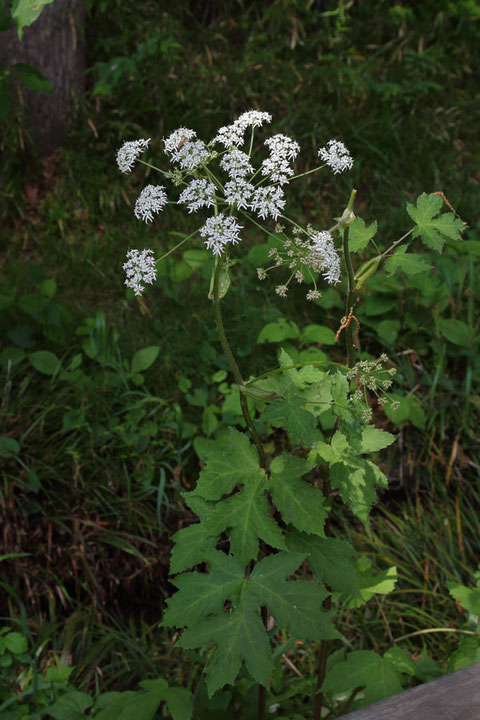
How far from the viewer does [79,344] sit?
9.15ft

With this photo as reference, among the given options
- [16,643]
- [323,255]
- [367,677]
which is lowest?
[367,677]

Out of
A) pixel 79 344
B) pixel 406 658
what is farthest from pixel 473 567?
pixel 79 344

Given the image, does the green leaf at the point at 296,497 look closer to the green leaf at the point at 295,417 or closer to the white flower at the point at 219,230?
the green leaf at the point at 295,417

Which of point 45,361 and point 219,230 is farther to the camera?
point 45,361

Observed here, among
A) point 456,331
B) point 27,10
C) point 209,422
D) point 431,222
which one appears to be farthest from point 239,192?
point 456,331

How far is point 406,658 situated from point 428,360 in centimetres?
145

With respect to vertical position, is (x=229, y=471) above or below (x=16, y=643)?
above

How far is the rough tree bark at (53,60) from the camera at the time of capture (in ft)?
11.6

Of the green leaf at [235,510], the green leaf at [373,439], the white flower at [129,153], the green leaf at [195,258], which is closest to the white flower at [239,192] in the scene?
the white flower at [129,153]

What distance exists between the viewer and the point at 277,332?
253 centimetres

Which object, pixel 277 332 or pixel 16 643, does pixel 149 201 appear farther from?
pixel 16 643

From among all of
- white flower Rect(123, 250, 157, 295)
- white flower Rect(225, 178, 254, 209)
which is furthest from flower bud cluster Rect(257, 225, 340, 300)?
white flower Rect(123, 250, 157, 295)

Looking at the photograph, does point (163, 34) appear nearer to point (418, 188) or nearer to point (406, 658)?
point (418, 188)

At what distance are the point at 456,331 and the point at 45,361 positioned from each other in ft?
5.83
